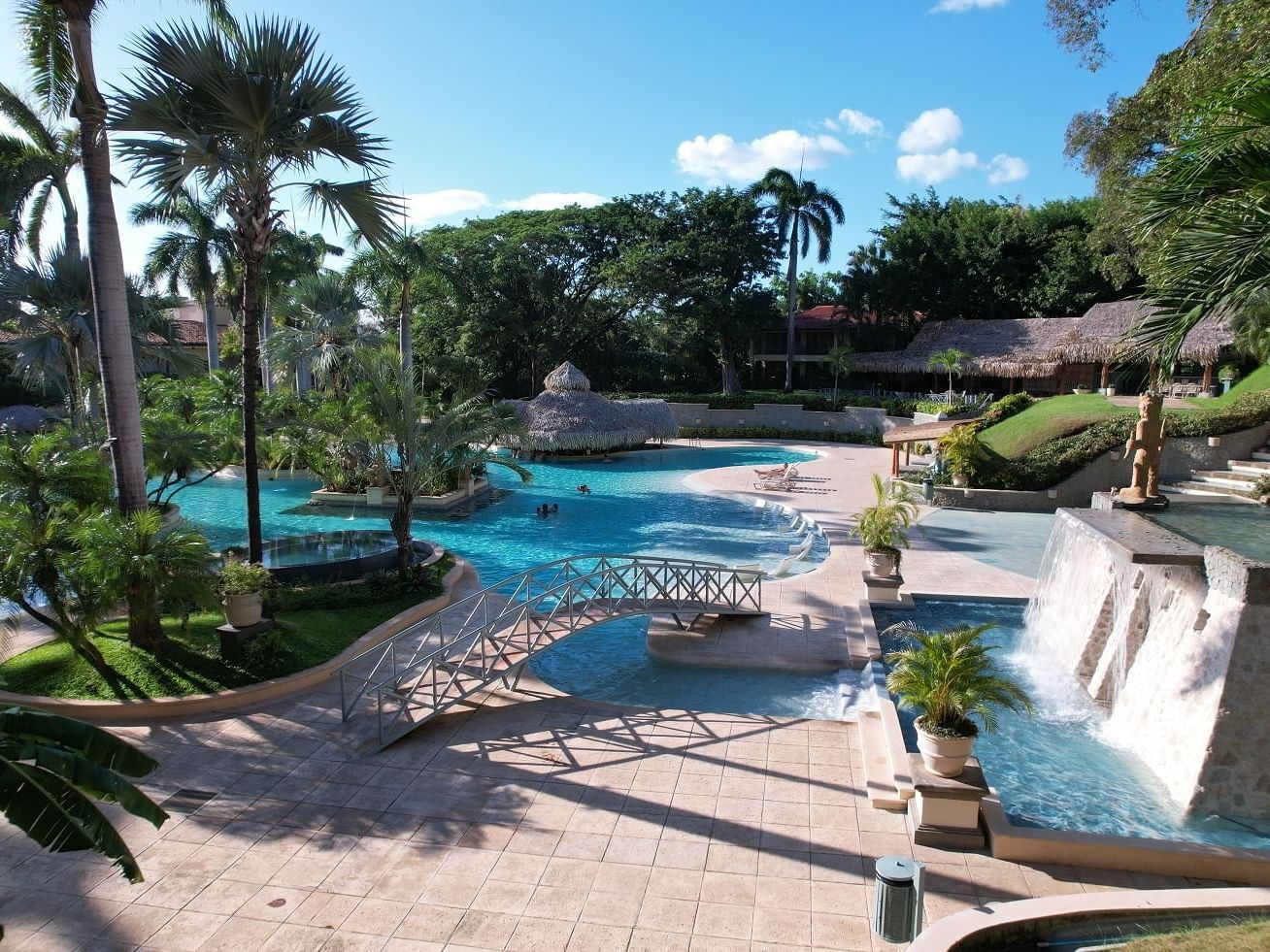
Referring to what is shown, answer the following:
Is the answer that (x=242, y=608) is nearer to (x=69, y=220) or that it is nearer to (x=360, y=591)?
(x=360, y=591)

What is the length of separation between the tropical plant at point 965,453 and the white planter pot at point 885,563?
34.3 feet

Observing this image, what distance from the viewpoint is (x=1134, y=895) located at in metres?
5.46

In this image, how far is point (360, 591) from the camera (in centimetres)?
1286

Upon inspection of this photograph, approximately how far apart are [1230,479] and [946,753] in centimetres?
1862

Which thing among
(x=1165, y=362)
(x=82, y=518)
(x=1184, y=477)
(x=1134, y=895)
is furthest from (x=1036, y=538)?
(x=82, y=518)

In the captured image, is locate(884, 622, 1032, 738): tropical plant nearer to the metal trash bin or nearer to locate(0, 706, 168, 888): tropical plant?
the metal trash bin

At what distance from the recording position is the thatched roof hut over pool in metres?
32.4

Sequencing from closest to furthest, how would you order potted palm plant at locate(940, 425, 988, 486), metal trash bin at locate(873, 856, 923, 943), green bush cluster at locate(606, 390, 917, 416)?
metal trash bin at locate(873, 856, 923, 943) < potted palm plant at locate(940, 425, 988, 486) < green bush cluster at locate(606, 390, 917, 416)

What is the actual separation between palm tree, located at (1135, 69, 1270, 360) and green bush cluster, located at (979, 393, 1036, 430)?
22.2 m

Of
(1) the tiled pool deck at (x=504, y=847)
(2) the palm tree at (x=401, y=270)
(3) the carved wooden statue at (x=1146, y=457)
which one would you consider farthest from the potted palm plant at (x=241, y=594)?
(2) the palm tree at (x=401, y=270)

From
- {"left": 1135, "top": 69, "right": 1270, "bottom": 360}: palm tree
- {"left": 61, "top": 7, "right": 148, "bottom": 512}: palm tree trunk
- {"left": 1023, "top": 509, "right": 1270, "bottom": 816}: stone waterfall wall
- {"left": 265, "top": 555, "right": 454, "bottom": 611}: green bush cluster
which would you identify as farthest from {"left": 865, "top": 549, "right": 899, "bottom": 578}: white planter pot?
{"left": 61, "top": 7, "right": 148, "bottom": 512}: palm tree trunk

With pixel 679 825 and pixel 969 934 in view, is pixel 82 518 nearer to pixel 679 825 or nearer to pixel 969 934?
pixel 679 825

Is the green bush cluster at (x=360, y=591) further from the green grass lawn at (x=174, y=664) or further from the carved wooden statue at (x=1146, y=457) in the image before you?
the carved wooden statue at (x=1146, y=457)

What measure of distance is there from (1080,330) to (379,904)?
39.4 metres
